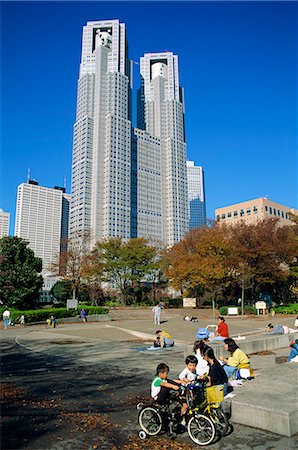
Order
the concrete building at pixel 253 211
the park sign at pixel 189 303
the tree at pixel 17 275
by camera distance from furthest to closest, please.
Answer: the concrete building at pixel 253 211
the park sign at pixel 189 303
the tree at pixel 17 275

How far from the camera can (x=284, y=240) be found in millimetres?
39312

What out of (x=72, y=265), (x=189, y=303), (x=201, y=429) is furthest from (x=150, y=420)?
(x=72, y=265)

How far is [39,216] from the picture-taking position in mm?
187500

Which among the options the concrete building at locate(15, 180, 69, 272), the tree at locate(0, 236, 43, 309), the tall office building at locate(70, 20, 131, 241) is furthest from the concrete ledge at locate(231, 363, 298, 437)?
the concrete building at locate(15, 180, 69, 272)

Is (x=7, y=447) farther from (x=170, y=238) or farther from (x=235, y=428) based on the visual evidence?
(x=170, y=238)

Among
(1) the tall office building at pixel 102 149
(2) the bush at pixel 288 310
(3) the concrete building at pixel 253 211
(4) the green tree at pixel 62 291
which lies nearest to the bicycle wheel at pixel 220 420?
(2) the bush at pixel 288 310

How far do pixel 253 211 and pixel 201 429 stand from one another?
107 m

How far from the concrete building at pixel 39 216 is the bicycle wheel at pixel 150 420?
182065mm

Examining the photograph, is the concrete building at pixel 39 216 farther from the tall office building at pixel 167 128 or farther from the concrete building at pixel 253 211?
the concrete building at pixel 253 211

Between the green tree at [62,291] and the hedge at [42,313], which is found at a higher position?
the green tree at [62,291]

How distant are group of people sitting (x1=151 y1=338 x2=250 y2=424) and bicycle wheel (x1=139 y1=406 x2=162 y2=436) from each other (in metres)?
0.18

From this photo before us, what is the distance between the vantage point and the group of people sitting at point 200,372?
554cm

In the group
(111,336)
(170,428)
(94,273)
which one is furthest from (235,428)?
(94,273)

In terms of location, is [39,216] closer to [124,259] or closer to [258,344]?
[124,259]
